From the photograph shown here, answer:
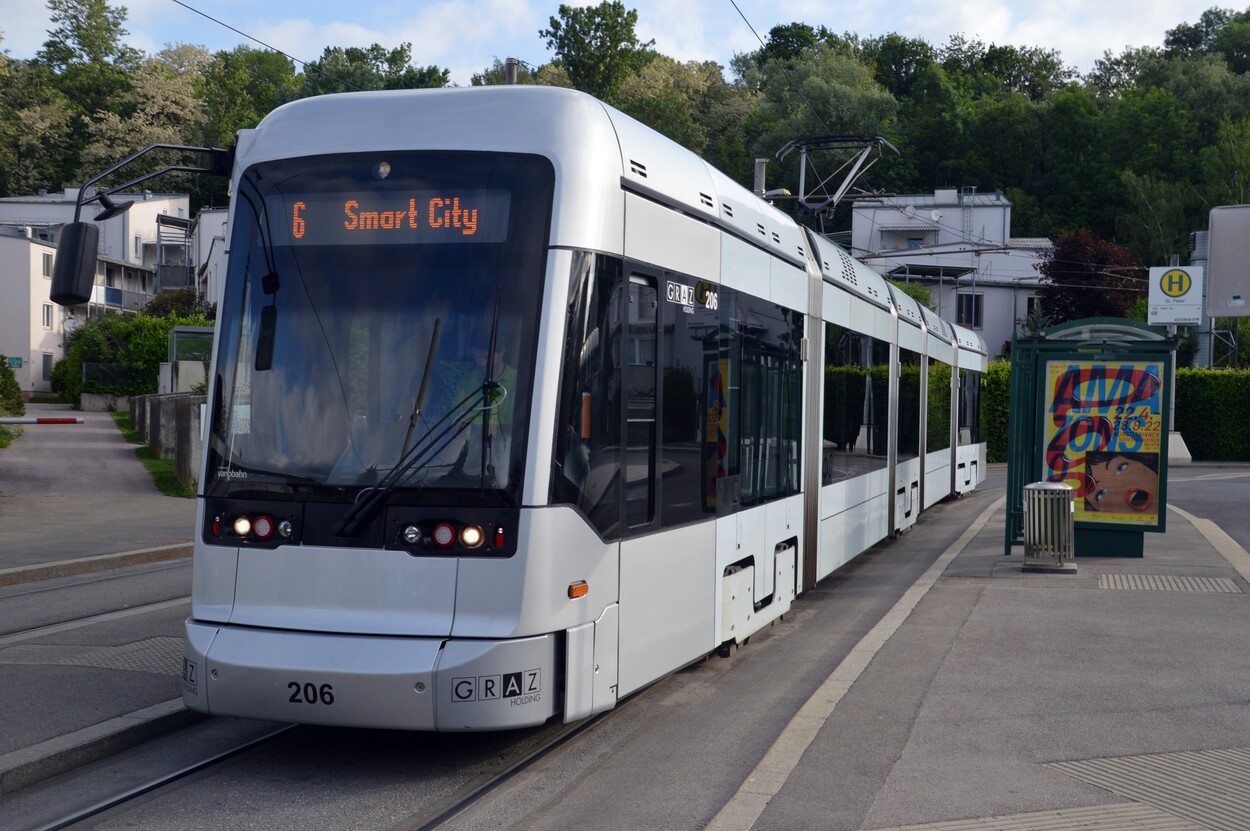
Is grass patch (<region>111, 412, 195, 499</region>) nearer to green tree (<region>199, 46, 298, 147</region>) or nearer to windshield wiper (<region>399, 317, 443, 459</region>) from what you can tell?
windshield wiper (<region>399, 317, 443, 459</region>)

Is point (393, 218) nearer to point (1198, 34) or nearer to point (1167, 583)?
point (1167, 583)

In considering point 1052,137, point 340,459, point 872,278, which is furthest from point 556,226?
point 1052,137

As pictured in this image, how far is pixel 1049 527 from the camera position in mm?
13531

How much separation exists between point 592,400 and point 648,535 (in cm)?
97

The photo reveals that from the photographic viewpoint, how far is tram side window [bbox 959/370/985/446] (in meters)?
24.1

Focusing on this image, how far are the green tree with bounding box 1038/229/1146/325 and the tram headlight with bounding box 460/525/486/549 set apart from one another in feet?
198

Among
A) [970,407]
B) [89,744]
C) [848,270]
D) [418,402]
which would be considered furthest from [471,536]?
[970,407]

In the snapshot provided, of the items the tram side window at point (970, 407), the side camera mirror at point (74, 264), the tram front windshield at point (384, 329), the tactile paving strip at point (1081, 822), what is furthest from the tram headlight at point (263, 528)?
the tram side window at point (970, 407)

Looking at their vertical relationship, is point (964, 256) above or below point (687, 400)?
above

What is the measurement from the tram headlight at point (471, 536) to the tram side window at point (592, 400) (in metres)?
0.39

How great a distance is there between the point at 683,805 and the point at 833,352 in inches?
269

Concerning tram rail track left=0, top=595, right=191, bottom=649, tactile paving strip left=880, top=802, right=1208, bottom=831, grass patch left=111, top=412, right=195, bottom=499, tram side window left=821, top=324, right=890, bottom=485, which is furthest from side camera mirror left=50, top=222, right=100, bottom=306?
grass patch left=111, top=412, right=195, bottom=499

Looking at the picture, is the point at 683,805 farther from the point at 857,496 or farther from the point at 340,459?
the point at 857,496

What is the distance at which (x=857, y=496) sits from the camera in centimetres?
1330
